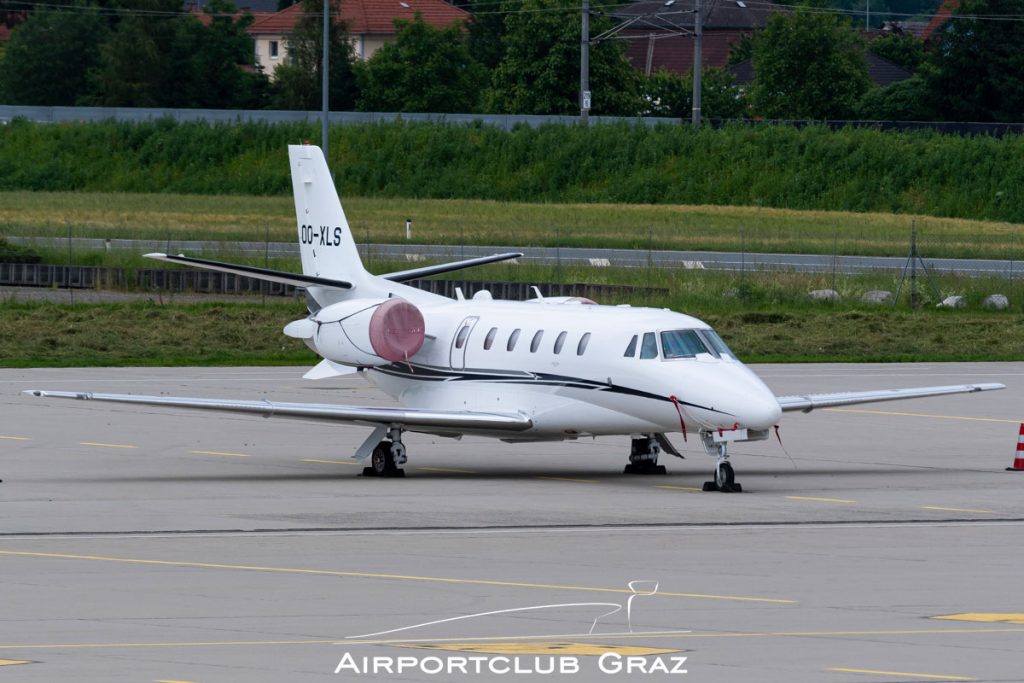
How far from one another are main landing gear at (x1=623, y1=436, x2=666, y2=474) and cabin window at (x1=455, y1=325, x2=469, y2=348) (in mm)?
3255

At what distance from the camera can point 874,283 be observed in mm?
56844

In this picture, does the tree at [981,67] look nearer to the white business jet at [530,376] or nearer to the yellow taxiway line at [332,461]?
the white business jet at [530,376]

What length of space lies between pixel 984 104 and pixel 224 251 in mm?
60265

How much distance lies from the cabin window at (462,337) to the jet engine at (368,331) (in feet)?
2.09

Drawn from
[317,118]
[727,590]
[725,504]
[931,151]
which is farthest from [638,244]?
[727,590]

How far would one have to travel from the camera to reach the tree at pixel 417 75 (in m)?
120

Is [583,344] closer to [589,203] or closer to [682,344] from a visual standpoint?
[682,344]

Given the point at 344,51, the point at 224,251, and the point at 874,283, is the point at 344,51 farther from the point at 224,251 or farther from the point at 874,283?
the point at 874,283

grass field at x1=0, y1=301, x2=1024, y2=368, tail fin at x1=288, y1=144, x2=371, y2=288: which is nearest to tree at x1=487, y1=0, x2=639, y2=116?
grass field at x1=0, y1=301, x2=1024, y2=368

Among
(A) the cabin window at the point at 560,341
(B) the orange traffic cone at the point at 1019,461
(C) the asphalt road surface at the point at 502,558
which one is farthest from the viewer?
(B) the orange traffic cone at the point at 1019,461

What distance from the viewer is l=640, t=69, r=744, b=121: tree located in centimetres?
12388

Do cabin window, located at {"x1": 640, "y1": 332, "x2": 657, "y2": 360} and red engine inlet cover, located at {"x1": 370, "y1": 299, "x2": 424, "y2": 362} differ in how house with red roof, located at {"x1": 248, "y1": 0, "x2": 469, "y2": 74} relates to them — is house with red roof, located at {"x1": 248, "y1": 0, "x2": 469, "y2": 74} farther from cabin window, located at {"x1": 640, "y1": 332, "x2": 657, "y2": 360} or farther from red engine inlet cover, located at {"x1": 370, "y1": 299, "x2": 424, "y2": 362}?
cabin window, located at {"x1": 640, "y1": 332, "x2": 657, "y2": 360}

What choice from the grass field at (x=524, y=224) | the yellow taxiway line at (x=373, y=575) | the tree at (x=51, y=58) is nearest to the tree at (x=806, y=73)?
the grass field at (x=524, y=224)

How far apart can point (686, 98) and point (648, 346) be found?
336 feet
